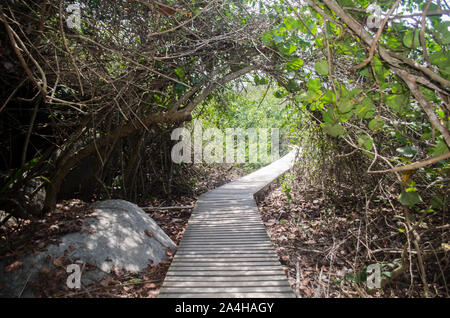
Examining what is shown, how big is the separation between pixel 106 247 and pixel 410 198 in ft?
9.53

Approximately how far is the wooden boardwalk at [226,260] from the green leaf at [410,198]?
1.17 m

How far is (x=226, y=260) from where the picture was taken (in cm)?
324

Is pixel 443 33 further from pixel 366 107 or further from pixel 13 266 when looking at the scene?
pixel 13 266

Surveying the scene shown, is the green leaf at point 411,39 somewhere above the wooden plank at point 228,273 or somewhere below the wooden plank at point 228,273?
above

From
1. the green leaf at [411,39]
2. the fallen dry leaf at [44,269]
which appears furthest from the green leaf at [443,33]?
the fallen dry leaf at [44,269]

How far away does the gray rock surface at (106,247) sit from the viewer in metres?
2.76

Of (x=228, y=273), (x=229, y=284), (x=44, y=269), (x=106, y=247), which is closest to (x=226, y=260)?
(x=228, y=273)

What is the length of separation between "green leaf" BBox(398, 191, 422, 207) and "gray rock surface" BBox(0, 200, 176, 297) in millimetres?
2577

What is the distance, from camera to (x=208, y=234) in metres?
4.05

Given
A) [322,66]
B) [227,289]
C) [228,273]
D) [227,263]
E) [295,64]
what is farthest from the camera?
[295,64]

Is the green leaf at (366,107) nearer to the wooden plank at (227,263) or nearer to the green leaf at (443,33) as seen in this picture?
the green leaf at (443,33)
